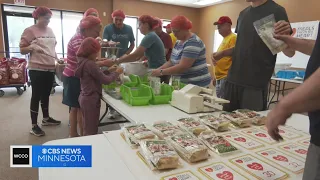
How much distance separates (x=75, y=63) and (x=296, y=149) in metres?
1.85

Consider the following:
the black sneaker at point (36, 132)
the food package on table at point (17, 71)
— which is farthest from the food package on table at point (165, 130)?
the food package on table at point (17, 71)

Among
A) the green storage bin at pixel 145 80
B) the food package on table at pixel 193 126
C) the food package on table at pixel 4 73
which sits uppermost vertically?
the green storage bin at pixel 145 80

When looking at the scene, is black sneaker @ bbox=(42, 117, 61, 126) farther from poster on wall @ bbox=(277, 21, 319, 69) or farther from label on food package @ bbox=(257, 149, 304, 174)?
poster on wall @ bbox=(277, 21, 319, 69)

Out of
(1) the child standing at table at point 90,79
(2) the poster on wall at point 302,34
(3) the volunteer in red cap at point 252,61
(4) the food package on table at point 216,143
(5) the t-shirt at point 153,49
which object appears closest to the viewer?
(4) the food package on table at point 216,143

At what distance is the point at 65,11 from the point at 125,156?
699 centimetres

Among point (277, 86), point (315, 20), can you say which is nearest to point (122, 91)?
point (277, 86)

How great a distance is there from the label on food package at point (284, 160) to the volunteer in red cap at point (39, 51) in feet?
7.94

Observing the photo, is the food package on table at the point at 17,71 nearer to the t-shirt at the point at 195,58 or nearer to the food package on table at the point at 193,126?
the t-shirt at the point at 195,58

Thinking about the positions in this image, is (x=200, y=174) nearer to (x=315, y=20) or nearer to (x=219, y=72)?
(x=219, y=72)

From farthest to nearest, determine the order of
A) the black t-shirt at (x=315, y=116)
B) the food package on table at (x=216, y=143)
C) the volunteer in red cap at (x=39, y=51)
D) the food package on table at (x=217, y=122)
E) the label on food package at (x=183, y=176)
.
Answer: the volunteer in red cap at (x=39, y=51) → the food package on table at (x=217, y=122) → the food package on table at (x=216, y=143) → the label on food package at (x=183, y=176) → the black t-shirt at (x=315, y=116)

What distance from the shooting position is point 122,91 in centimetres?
178

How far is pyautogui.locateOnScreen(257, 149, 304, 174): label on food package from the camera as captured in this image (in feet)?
2.53

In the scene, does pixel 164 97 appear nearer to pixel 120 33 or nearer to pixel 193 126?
pixel 193 126

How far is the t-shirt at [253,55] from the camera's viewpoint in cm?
147
